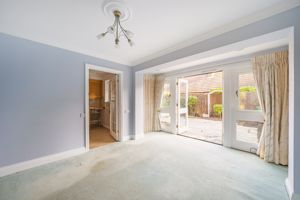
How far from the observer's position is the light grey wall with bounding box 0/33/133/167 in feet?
6.68

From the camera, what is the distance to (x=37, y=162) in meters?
2.30

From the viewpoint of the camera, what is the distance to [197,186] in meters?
1.79

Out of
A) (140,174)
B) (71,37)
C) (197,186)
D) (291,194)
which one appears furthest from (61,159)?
(291,194)

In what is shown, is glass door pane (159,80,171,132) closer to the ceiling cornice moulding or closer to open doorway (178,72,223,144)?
the ceiling cornice moulding

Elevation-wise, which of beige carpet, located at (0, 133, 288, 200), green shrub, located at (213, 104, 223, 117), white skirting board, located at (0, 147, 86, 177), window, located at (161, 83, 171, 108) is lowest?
beige carpet, located at (0, 133, 288, 200)

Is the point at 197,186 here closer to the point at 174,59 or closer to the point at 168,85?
the point at 174,59

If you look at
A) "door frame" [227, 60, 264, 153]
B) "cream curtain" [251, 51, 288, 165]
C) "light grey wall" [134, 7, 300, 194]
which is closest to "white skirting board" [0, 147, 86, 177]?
"light grey wall" [134, 7, 300, 194]

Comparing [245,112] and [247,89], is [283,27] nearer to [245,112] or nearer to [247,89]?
[247,89]

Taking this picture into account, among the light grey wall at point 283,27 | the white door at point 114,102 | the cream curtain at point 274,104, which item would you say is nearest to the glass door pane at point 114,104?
the white door at point 114,102

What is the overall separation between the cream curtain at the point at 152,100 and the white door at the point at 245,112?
7.71 ft

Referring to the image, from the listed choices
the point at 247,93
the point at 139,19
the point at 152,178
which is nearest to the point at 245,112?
the point at 247,93

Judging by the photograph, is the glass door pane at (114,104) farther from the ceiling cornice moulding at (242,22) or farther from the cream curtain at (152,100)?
the ceiling cornice moulding at (242,22)

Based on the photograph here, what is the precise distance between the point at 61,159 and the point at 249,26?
3.99m

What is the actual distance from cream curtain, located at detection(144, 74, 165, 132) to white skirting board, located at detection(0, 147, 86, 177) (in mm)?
2464
